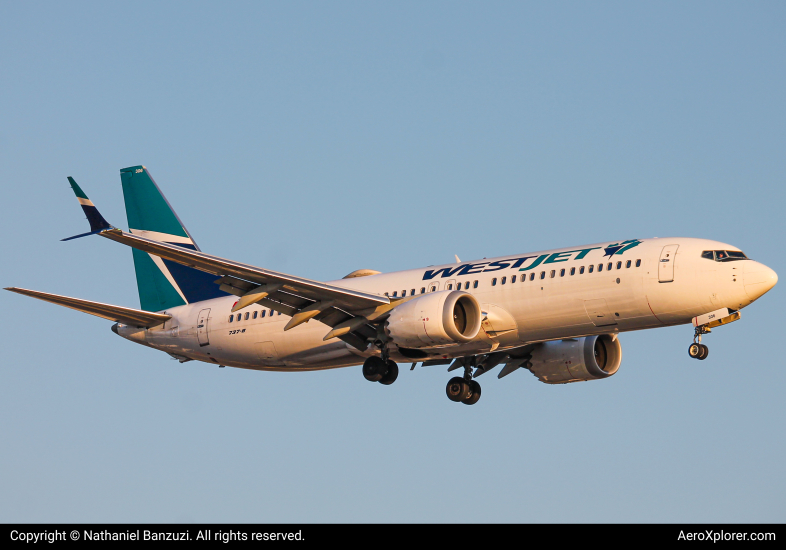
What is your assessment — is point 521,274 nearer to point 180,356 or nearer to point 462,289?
point 462,289

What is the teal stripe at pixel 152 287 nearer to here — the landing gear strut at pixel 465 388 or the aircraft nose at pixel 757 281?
the landing gear strut at pixel 465 388

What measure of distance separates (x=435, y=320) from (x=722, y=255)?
956 cm

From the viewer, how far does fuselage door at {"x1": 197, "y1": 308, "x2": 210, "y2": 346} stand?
43531mm

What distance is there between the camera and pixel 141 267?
4778 centimetres

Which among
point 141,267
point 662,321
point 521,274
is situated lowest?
point 662,321

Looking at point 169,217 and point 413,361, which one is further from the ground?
point 169,217

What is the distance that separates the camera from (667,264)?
117 ft

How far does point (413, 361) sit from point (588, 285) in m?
7.63

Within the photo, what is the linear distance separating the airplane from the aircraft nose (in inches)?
A: 1.3

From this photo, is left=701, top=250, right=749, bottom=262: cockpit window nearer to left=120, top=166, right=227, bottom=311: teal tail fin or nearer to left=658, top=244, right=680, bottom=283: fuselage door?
left=658, top=244, right=680, bottom=283: fuselage door

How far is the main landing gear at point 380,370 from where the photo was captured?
3931cm

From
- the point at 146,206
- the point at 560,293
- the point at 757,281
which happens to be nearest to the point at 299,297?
the point at 560,293
